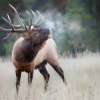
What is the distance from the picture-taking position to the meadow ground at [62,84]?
4203 millimetres

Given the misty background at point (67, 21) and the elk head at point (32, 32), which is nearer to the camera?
the elk head at point (32, 32)

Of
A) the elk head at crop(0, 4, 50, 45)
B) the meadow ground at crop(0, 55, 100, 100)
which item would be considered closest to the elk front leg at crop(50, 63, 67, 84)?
the meadow ground at crop(0, 55, 100, 100)

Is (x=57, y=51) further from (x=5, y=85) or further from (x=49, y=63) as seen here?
(x=5, y=85)

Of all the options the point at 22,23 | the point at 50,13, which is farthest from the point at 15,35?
the point at 50,13

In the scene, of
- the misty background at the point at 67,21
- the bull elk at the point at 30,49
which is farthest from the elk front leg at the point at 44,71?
the misty background at the point at 67,21

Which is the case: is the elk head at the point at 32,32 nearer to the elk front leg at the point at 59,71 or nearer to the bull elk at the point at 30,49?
the bull elk at the point at 30,49

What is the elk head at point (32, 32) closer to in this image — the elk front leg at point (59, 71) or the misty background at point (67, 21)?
the misty background at point (67, 21)

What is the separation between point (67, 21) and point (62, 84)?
46cm

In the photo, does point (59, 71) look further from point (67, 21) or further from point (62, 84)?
point (67, 21)

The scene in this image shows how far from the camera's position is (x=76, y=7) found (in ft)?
14.9

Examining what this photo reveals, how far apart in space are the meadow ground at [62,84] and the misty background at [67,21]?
0.28 feet

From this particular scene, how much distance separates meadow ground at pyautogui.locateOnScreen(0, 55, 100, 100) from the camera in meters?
4.20

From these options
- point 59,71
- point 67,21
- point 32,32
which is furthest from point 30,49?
point 67,21

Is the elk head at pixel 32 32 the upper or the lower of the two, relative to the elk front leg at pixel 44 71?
upper
